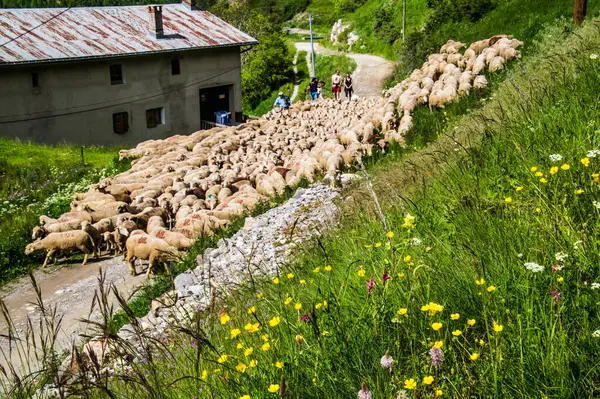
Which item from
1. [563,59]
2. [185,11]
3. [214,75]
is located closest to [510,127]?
[563,59]

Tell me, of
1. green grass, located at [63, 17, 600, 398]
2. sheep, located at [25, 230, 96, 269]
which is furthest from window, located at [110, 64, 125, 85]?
green grass, located at [63, 17, 600, 398]

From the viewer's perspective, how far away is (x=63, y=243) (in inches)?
629

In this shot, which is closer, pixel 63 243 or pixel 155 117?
pixel 63 243

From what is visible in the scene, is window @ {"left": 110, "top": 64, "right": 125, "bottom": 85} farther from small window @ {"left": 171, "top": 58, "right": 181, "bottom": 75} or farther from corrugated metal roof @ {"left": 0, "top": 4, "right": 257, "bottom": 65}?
small window @ {"left": 171, "top": 58, "right": 181, "bottom": 75}

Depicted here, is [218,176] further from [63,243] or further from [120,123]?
[120,123]

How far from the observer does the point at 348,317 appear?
3.89m

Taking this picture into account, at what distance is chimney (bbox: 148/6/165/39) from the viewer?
38875mm

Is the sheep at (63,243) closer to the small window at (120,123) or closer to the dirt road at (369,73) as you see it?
the small window at (120,123)

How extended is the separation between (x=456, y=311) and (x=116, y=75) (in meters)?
36.3

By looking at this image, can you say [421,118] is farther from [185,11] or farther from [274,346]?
[185,11]

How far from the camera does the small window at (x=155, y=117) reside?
39000 mm

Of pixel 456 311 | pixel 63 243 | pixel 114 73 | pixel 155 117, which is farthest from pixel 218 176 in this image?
pixel 155 117

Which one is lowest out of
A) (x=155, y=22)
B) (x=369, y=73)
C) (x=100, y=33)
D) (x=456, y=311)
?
(x=369, y=73)

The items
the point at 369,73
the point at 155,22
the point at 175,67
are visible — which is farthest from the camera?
the point at 369,73
